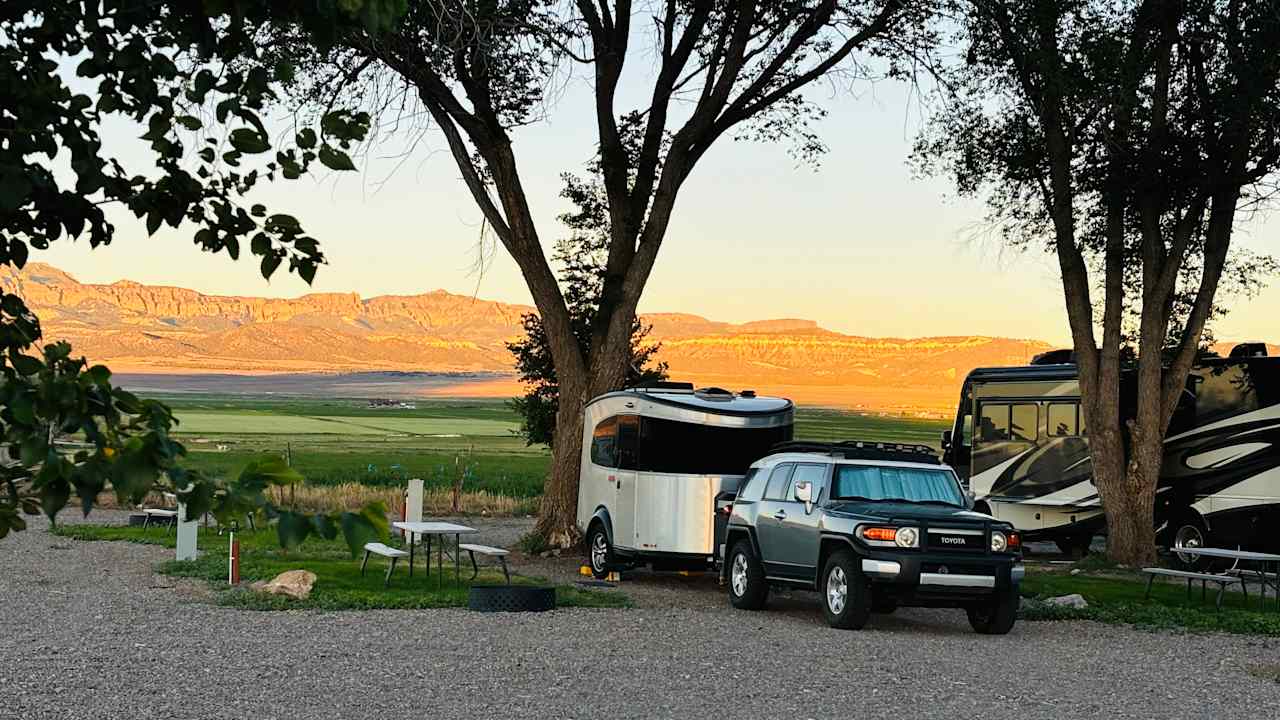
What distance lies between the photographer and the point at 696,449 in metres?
21.8

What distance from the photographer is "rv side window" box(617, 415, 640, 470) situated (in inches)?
872

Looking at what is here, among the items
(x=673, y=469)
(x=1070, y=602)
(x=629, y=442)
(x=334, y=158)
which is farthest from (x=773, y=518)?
(x=334, y=158)

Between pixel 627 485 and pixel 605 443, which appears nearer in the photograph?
pixel 627 485

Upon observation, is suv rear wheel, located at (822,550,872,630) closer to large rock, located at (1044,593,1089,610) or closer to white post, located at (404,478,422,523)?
large rock, located at (1044,593,1089,610)

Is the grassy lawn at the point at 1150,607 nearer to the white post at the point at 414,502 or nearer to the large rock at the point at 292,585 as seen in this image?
the large rock at the point at 292,585

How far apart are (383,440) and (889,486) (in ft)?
331

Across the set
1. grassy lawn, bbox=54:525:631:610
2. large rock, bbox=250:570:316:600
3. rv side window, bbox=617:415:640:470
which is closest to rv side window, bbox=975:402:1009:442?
rv side window, bbox=617:415:640:470

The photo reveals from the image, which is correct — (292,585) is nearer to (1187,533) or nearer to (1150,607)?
(1150,607)

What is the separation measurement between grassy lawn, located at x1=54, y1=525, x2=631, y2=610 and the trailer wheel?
3.14 ft

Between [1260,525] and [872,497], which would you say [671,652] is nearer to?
[872,497]

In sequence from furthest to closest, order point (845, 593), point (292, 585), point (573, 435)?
point (573, 435)
point (292, 585)
point (845, 593)

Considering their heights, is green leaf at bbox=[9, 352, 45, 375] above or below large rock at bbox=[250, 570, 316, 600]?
above

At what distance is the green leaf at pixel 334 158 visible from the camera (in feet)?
13.0

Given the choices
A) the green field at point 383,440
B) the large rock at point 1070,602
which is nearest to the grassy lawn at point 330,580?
the green field at point 383,440
